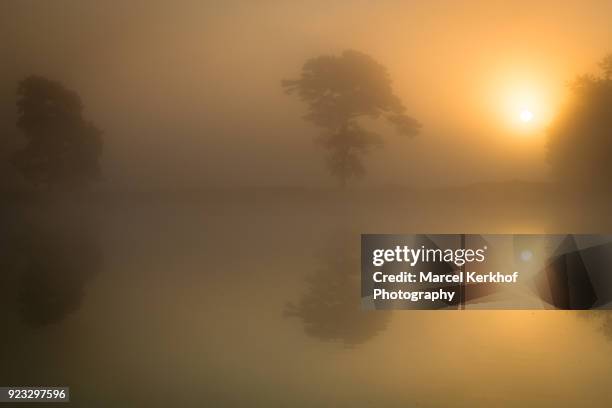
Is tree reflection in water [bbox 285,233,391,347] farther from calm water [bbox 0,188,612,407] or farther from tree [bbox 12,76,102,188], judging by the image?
tree [bbox 12,76,102,188]

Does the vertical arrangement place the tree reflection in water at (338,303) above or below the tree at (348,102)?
below

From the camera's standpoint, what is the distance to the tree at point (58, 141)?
156 centimetres

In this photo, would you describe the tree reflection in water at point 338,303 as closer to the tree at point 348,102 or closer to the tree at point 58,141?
the tree at point 348,102

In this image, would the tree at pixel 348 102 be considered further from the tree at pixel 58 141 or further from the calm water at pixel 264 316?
the tree at pixel 58 141

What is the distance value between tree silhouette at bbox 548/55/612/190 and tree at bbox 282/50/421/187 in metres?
0.46

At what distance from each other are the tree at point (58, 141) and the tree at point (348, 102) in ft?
2.16

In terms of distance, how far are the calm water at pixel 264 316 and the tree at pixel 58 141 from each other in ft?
0.31

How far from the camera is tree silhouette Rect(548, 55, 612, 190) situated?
1.55 meters

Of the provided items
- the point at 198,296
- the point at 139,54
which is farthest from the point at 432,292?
the point at 139,54

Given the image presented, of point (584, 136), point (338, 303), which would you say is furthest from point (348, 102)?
point (584, 136)

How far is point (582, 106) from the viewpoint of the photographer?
155cm

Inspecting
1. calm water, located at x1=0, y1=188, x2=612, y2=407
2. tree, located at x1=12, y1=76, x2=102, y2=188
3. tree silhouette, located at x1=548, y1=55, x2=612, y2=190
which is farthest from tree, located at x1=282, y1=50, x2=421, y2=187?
tree, located at x1=12, y1=76, x2=102, y2=188

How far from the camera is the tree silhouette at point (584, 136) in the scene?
5.08 feet

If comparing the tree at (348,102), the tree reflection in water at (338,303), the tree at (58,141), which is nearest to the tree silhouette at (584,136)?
the tree at (348,102)
